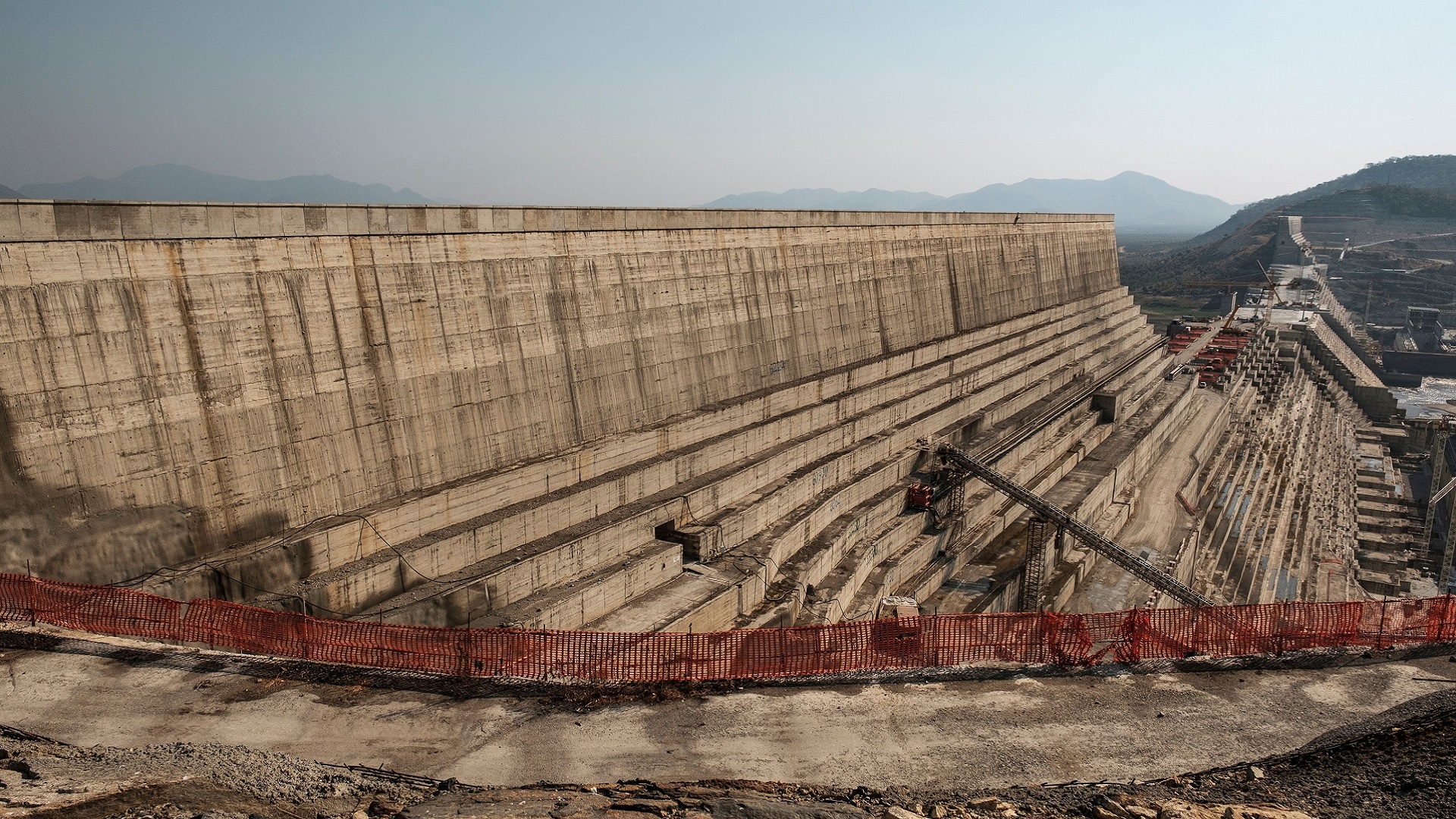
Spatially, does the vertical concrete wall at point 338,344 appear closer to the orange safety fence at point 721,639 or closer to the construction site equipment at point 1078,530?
the orange safety fence at point 721,639

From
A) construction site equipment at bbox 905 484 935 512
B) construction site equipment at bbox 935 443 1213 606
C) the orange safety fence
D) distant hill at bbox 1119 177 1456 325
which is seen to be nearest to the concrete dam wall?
construction site equipment at bbox 905 484 935 512

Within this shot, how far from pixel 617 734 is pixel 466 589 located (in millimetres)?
6817

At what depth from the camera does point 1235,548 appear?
41.6 metres

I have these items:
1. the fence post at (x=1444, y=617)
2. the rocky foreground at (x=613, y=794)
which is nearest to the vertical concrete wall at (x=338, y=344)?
the rocky foreground at (x=613, y=794)

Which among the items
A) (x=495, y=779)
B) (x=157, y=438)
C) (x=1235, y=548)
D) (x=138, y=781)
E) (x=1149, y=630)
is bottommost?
(x=1235, y=548)

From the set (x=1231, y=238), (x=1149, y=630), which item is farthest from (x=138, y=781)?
(x=1231, y=238)

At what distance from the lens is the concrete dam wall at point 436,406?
14.2 m

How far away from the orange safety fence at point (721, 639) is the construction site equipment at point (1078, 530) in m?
14.7

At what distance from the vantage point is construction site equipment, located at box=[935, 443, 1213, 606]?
29359mm

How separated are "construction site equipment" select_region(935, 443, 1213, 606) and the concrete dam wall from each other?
1.95 meters

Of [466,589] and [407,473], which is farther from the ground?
[407,473]

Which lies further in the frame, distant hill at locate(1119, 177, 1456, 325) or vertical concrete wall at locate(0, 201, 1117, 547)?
distant hill at locate(1119, 177, 1456, 325)

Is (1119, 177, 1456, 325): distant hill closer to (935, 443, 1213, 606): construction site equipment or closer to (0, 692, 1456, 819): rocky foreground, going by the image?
(935, 443, 1213, 606): construction site equipment

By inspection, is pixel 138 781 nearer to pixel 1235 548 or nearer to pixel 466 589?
pixel 466 589
